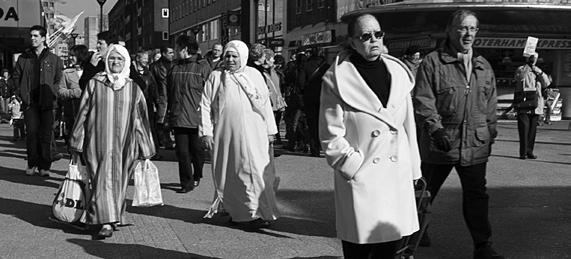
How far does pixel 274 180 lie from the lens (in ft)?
22.9

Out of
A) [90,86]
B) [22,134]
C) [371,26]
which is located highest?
[371,26]

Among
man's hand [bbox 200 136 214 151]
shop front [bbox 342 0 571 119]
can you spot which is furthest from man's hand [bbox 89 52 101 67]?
shop front [bbox 342 0 571 119]

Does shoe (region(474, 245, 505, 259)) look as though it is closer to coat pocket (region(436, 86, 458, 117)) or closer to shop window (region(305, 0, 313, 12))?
coat pocket (region(436, 86, 458, 117))

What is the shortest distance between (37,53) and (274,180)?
490 cm

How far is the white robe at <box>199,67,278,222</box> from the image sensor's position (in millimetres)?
6688

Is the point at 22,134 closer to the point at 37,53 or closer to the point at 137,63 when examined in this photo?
the point at 137,63

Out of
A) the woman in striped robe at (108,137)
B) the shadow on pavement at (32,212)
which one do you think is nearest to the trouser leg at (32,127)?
the shadow on pavement at (32,212)

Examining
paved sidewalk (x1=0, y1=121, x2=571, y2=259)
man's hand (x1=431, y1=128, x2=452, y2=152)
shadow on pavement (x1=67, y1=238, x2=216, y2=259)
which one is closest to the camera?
man's hand (x1=431, y1=128, x2=452, y2=152)

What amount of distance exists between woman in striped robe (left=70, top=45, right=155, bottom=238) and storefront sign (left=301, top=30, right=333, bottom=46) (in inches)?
1074

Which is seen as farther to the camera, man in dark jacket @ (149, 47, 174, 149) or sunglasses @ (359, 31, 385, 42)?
man in dark jacket @ (149, 47, 174, 149)

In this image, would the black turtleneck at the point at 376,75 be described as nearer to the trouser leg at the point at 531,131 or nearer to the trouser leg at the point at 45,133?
the trouser leg at the point at 45,133

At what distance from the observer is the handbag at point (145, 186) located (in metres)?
6.90

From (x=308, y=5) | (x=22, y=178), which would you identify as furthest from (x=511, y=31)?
(x=22, y=178)

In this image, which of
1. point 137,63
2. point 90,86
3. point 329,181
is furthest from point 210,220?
point 137,63
